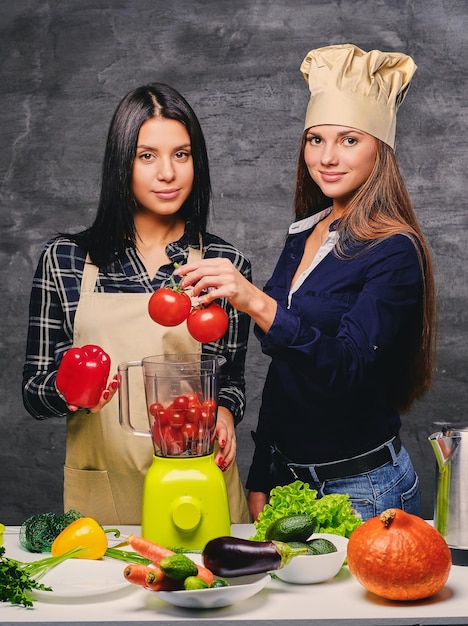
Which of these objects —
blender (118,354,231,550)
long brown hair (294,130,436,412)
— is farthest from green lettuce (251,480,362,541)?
long brown hair (294,130,436,412)

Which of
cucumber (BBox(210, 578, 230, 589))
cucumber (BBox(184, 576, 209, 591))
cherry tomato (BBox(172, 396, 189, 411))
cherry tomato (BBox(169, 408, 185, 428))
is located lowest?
cucumber (BBox(210, 578, 230, 589))

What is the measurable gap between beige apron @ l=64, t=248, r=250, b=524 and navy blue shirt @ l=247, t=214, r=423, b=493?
265 mm

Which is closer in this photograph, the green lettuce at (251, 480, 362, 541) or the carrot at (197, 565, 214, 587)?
the carrot at (197, 565, 214, 587)

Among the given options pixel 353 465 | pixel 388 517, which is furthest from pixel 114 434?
pixel 388 517

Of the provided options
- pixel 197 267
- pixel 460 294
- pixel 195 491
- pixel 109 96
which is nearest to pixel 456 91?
pixel 460 294

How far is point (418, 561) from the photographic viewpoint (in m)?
1.81

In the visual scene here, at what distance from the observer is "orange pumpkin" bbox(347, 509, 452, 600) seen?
1811mm

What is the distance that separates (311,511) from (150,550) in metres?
0.43

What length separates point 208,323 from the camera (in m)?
2.37

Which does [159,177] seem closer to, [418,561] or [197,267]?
[197,267]

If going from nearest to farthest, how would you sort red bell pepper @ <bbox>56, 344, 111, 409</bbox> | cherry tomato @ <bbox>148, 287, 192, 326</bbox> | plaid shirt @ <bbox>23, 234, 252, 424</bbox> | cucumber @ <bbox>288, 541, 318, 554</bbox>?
cucumber @ <bbox>288, 541, 318, 554</bbox> → cherry tomato @ <bbox>148, 287, 192, 326</bbox> → red bell pepper @ <bbox>56, 344, 111, 409</bbox> → plaid shirt @ <bbox>23, 234, 252, 424</bbox>

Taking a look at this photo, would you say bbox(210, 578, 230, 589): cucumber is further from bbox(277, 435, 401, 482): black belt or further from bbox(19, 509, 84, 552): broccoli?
bbox(277, 435, 401, 482): black belt

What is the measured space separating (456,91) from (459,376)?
1331 millimetres

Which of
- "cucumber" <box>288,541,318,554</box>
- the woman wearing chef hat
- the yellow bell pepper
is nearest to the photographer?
"cucumber" <box>288,541,318,554</box>
